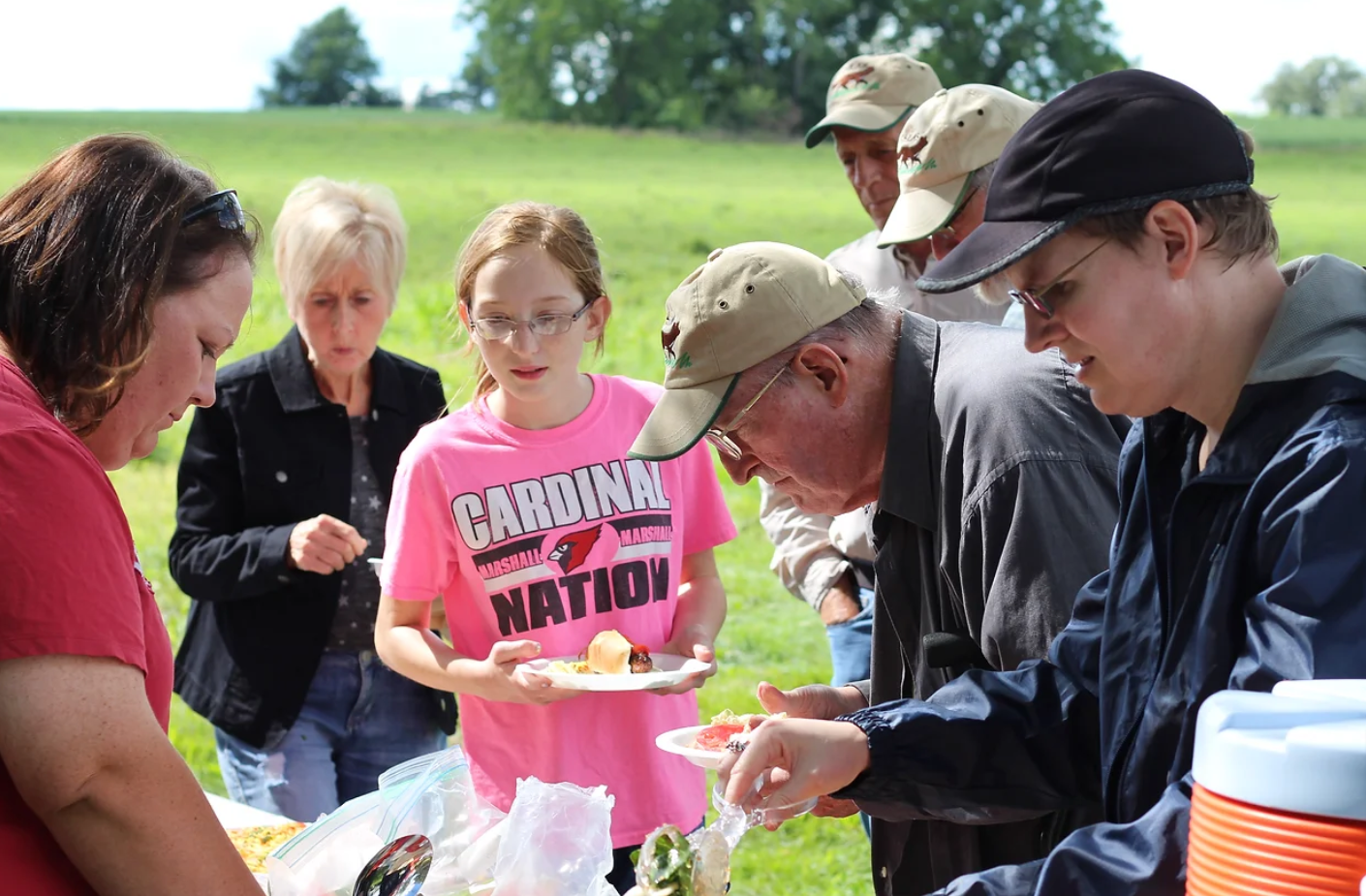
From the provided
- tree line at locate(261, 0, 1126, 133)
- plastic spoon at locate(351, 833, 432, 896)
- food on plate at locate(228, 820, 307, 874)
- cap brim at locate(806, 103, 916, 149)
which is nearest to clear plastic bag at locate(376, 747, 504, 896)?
plastic spoon at locate(351, 833, 432, 896)

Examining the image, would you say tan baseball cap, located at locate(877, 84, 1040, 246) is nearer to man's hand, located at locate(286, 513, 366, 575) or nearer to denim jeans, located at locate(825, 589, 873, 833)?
denim jeans, located at locate(825, 589, 873, 833)

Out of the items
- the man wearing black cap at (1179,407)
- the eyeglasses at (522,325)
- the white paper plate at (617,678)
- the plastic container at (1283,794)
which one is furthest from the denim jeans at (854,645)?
the plastic container at (1283,794)

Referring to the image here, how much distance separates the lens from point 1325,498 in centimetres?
128

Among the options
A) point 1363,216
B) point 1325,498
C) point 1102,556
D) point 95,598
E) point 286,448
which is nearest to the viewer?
point 1325,498

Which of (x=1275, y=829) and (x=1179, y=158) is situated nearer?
(x=1275, y=829)

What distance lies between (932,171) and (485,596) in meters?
1.57

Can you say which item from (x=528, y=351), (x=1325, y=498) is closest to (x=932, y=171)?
(x=528, y=351)

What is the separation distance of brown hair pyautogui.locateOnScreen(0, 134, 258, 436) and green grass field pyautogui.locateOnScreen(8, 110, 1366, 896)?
260 millimetres

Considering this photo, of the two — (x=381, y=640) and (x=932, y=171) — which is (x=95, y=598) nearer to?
(x=381, y=640)

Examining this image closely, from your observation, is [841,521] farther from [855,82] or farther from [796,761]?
[796,761]

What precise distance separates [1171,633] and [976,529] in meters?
0.51

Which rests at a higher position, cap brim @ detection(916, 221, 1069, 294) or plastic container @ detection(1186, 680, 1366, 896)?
cap brim @ detection(916, 221, 1069, 294)

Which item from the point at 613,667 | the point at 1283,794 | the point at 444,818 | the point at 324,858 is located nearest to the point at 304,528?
the point at 613,667

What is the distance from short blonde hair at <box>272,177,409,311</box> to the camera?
3.44 metres
